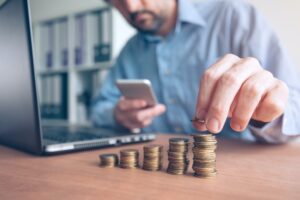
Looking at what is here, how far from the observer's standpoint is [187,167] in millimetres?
475

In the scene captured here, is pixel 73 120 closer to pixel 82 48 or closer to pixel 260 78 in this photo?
pixel 82 48

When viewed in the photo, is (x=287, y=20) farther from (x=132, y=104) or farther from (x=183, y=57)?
(x=132, y=104)

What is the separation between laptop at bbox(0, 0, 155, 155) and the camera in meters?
0.52

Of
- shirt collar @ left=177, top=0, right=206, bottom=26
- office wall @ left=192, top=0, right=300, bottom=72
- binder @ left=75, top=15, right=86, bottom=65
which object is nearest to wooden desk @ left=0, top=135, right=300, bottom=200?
shirt collar @ left=177, top=0, right=206, bottom=26

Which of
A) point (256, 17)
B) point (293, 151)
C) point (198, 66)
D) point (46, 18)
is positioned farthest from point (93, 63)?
point (293, 151)

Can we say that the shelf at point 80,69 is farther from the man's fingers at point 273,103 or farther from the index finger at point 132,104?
the man's fingers at point 273,103

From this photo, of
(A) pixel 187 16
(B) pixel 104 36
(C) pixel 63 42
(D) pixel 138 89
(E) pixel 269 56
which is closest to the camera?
(D) pixel 138 89

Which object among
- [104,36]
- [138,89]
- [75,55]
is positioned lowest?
[138,89]

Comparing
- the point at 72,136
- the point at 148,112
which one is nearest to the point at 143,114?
the point at 148,112

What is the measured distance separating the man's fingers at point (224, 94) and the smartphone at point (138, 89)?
1.14 feet

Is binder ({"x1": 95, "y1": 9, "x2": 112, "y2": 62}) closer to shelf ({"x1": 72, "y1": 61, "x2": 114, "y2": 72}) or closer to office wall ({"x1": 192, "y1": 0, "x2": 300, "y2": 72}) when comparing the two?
shelf ({"x1": 72, "y1": 61, "x2": 114, "y2": 72})

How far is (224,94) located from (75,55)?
2043 millimetres

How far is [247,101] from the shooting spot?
505 mm

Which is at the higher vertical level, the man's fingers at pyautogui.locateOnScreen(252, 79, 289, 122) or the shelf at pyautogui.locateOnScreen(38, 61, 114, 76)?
the shelf at pyautogui.locateOnScreen(38, 61, 114, 76)
